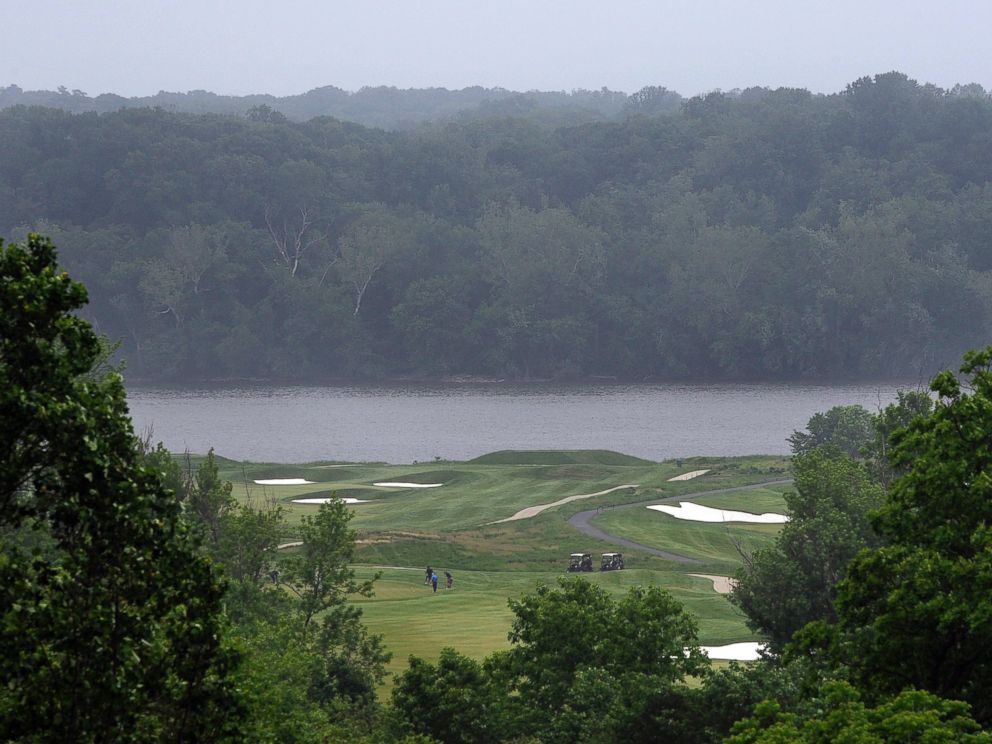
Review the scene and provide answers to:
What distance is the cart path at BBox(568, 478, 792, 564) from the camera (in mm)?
61781

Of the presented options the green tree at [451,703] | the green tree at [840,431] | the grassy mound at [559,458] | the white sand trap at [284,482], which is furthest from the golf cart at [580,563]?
the grassy mound at [559,458]

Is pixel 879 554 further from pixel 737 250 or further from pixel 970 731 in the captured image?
pixel 737 250

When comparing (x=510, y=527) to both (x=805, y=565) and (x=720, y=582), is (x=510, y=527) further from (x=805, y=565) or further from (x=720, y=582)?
(x=805, y=565)

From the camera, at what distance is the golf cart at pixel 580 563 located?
56062mm

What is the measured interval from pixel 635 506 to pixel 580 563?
18746mm

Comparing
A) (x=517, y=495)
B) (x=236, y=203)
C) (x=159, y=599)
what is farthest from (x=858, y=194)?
(x=159, y=599)

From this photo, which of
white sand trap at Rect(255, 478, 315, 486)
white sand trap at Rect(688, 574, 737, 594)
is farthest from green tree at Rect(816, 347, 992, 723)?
white sand trap at Rect(255, 478, 315, 486)

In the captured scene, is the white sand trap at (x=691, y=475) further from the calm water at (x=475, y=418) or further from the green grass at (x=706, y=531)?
the calm water at (x=475, y=418)

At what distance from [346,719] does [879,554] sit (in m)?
13.4

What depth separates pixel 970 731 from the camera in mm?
16469

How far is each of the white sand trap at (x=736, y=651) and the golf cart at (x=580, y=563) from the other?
50.8 feet

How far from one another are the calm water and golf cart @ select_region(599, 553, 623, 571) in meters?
59.6

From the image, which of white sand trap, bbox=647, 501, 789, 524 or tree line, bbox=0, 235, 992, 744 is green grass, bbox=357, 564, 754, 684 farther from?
white sand trap, bbox=647, 501, 789, 524

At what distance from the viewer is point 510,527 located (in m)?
69.4
